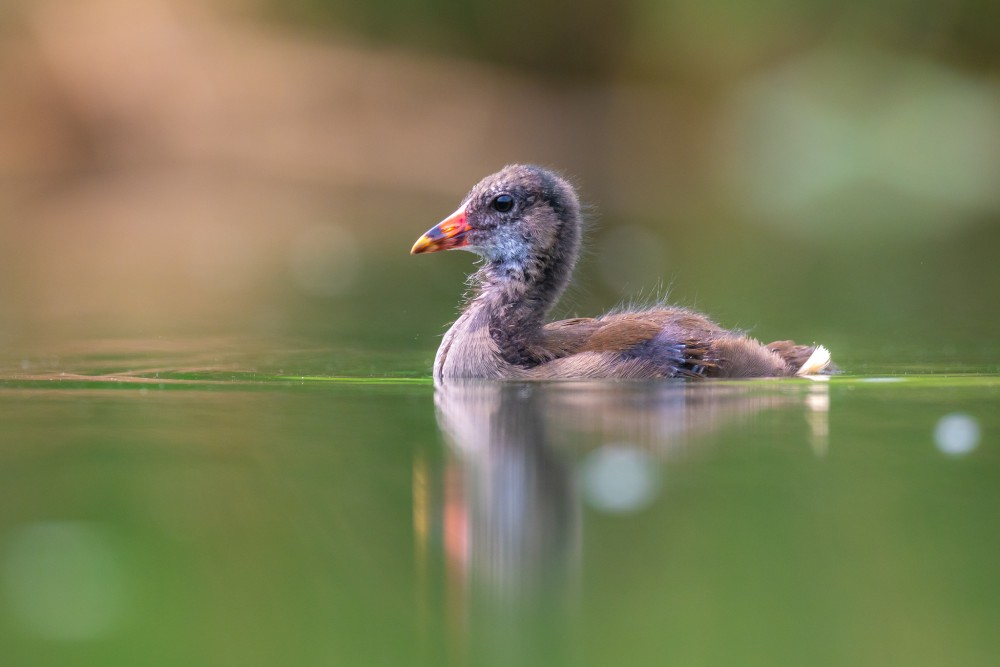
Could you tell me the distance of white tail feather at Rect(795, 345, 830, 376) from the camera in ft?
25.6

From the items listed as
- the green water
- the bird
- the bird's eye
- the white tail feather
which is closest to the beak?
the bird

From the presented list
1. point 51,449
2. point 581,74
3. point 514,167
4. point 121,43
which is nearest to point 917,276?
point 514,167

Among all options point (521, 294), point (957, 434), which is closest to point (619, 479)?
point (957, 434)

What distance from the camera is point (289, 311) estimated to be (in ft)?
35.2

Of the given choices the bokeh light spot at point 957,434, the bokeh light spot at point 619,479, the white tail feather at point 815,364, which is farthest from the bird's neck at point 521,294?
the bokeh light spot at point 619,479

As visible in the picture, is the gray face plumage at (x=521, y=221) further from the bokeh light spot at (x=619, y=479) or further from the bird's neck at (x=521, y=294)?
the bokeh light spot at (x=619, y=479)

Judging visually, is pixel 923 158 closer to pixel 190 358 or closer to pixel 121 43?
pixel 121 43

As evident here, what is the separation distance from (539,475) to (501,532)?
0.70 metres

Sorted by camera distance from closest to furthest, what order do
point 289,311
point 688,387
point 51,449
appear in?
point 51,449
point 688,387
point 289,311

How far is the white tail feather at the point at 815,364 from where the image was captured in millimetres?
7816

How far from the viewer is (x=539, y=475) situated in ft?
15.7

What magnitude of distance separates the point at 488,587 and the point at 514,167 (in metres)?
4.88

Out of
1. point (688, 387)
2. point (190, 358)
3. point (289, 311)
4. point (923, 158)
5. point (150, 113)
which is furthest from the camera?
point (150, 113)

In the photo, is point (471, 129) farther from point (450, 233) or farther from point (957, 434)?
point (957, 434)
